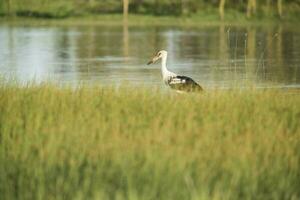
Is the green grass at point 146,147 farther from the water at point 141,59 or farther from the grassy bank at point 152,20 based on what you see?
the grassy bank at point 152,20

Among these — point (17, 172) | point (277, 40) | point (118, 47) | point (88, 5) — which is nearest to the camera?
point (17, 172)

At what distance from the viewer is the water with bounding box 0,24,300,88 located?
19922mm

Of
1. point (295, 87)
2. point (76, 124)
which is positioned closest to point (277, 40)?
point (295, 87)

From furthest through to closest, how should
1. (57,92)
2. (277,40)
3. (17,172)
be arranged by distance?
(277,40), (57,92), (17,172)

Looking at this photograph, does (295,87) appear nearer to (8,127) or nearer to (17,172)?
(8,127)

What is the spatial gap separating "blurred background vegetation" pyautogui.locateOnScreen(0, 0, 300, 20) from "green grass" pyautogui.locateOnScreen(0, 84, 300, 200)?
53.7 m

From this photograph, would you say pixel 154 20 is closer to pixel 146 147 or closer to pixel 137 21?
pixel 137 21

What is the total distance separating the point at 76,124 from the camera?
367 inches

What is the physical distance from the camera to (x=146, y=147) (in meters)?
8.12

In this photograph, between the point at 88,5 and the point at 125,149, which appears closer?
the point at 125,149

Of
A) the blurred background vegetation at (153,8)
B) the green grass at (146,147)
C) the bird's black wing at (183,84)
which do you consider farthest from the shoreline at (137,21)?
the green grass at (146,147)

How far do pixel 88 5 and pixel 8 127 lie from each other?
63.2m

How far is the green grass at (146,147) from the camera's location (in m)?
7.16

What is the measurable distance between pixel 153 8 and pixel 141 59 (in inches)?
1659
